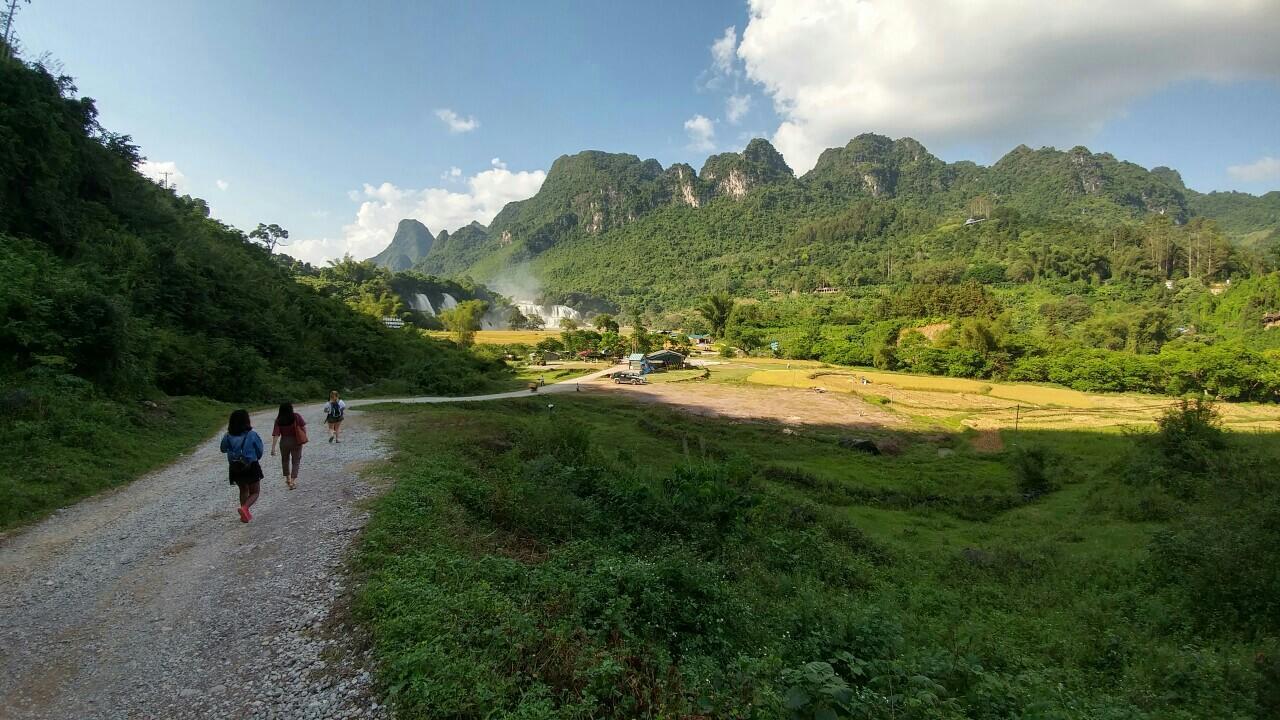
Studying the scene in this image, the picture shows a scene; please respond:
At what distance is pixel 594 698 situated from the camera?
3910mm

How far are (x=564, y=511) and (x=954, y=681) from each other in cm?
620

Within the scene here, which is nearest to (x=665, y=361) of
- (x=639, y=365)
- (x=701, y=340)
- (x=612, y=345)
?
(x=639, y=365)

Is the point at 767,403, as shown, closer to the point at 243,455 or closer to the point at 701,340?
the point at 243,455

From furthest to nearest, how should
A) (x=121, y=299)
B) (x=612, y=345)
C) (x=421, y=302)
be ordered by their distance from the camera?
(x=421, y=302) → (x=612, y=345) → (x=121, y=299)

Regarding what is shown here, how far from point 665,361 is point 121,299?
60105 mm

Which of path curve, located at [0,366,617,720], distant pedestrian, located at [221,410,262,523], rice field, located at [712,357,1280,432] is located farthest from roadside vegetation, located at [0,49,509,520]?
rice field, located at [712,357,1280,432]

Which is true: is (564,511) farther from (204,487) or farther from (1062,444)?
(1062,444)

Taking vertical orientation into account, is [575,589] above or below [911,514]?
above

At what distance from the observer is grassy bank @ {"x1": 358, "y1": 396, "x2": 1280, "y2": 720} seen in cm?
436

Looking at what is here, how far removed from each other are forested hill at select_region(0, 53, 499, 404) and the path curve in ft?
20.4

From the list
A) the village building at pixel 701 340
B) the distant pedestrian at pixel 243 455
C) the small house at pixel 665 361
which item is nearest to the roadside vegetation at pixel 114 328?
the distant pedestrian at pixel 243 455

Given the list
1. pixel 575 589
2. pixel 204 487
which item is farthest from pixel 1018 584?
pixel 204 487

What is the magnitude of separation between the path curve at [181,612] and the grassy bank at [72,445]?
2.01ft

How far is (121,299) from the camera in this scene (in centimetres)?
1622
